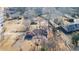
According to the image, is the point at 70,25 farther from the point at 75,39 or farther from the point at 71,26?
the point at 75,39

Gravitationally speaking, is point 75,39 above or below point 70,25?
below

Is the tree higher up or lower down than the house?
lower down

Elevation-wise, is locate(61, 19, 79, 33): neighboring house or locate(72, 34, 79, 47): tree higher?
locate(61, 19, 79, 33): neighboring house

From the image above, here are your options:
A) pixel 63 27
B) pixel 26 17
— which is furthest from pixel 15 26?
pixel 63 27

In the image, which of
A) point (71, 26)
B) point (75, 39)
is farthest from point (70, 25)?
point (75, 39)

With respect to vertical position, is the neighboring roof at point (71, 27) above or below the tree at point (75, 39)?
above

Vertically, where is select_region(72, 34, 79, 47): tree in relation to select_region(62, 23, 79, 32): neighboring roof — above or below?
below
